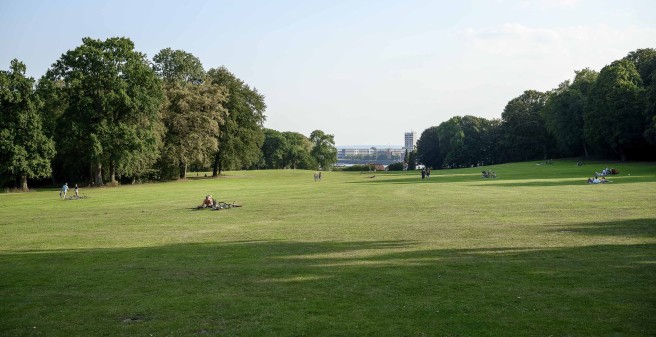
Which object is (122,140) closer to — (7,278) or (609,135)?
(7,278)

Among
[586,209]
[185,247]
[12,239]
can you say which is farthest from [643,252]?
[12,239]

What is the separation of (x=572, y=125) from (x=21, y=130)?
92247 millimetres

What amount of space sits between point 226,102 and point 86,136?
29032mm

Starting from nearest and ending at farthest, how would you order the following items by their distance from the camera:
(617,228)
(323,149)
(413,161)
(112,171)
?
(617,228)
(112,171)
(413,161)
(323,149)

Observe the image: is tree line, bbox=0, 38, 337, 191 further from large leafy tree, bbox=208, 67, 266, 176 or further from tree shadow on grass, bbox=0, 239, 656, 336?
tree shadow on grass, bbox=0, 239, 656, 336

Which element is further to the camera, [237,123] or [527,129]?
[527,129]

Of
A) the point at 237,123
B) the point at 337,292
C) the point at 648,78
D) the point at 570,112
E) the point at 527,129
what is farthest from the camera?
the point at 527,129

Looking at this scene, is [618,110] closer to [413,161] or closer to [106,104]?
[106,104]

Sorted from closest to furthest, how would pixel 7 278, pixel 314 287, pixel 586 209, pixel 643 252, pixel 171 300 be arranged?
pixel 171 300, pixel 314 287, pixel 7 278, pixel 643 252, pixel 586 209

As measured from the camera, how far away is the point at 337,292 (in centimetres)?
1184

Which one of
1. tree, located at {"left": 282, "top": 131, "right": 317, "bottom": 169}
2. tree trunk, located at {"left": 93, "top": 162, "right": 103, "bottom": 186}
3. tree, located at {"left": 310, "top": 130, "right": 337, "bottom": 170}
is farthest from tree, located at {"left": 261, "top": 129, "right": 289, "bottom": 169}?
tree trunk, located at {"left": 93, "top": 162, "right": 103, "bottom": 186}

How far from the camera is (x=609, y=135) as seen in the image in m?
85.3

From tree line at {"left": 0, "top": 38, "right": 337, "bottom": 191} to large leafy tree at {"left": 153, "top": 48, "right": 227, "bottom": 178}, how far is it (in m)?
0.14

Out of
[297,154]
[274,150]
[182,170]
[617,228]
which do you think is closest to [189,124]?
[182,170]
